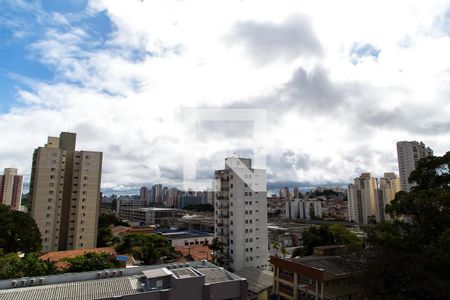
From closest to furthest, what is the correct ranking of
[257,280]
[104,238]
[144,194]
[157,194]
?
[257,280] → [104,238] → [157,194] → [144,194]

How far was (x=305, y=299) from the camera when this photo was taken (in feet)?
27.6

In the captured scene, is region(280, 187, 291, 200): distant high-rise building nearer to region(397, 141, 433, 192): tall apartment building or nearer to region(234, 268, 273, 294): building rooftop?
region(397, 141, 433, 192): tall apartment building

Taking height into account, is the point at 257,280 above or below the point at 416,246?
below

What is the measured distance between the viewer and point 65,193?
16062 mm

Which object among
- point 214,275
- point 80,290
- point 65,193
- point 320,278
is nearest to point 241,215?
point 320,278

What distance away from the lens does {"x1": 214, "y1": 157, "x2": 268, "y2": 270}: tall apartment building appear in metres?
14.5

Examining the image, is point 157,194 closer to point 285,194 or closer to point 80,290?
point 285,194

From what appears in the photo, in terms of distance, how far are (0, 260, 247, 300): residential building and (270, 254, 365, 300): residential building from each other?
8.80 ft

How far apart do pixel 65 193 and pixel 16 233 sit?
4559mm

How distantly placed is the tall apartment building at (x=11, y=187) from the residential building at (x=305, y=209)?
102 feet

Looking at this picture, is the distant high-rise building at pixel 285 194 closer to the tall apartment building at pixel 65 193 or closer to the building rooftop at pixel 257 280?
the tall apartment building at pixel 65 193

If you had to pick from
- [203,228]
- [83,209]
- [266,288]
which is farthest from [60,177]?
[203,228]

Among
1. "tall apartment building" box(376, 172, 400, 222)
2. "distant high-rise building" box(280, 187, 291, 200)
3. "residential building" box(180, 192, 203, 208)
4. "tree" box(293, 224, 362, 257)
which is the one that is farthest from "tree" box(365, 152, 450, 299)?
"distant high-rise building" box(280, 187, 291, 200)

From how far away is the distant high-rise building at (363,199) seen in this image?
102ft
